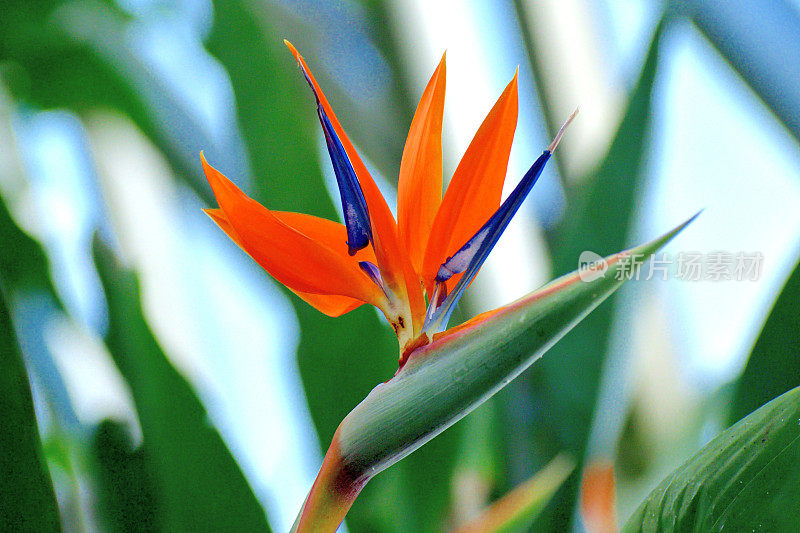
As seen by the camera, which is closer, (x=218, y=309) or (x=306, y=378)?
(x=306, y=378)

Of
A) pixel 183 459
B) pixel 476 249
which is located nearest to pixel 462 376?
pixel 476 249

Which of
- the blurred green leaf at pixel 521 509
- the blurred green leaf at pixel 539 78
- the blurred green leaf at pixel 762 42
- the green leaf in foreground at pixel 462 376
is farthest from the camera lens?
the blurred green leaf at pixel 539 78

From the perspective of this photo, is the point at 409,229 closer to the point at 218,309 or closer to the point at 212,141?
the point at 218,309

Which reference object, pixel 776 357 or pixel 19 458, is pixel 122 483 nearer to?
pixel 19 458

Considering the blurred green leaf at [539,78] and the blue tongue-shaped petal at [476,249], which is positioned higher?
the blurred green leaf at [539,78]

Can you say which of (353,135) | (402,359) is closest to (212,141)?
(353,135)

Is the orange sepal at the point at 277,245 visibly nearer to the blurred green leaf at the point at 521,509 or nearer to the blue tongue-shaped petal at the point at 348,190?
the blue tongue-shaped petal at the point at 348,190

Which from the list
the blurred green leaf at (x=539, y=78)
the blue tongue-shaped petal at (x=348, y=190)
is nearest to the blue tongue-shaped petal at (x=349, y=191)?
the blue tongue-shaped petal at (x=348, y=190)
